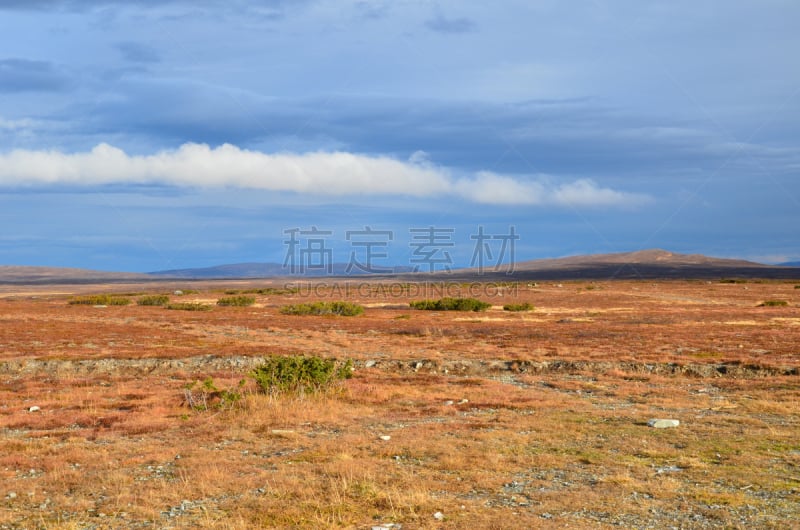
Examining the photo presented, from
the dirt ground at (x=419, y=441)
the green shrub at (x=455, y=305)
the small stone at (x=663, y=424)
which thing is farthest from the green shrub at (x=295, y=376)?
the green shrub at (x=455, y=305)

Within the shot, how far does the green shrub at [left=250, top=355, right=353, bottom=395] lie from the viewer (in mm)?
19953

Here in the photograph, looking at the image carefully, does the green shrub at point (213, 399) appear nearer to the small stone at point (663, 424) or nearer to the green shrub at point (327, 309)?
the small stone at point (663, 424)

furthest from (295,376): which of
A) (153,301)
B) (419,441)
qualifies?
(153,301)

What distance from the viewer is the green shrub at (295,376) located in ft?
65.5

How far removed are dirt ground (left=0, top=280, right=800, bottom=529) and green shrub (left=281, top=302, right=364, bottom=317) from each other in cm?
3220

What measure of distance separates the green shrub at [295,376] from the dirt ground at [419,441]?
1.98 ft

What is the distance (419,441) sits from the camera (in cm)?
1390

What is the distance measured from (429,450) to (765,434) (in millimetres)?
7848

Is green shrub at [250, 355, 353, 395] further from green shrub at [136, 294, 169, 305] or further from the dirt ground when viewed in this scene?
green shrub at [136, 294, 169, 305]

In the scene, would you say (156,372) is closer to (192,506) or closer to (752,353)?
(192,506)

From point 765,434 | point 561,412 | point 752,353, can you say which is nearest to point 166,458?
point 561,412

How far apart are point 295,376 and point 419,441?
24.6 ft

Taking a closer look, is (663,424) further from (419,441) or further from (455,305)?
(455,305)

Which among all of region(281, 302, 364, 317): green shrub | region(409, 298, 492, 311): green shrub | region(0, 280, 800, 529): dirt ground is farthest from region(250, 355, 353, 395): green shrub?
region(409, 298, 492, 311): green shrub
